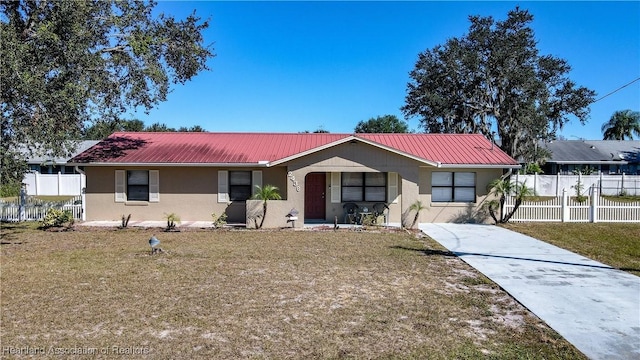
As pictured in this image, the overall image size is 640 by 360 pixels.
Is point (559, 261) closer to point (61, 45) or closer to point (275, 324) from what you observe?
point (275, 324)

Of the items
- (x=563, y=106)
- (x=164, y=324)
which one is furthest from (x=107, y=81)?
(x=563, y=106)

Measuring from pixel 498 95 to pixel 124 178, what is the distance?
27.8 m

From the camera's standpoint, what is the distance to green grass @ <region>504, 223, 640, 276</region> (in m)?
10.4

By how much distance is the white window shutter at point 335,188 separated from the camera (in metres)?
16.5

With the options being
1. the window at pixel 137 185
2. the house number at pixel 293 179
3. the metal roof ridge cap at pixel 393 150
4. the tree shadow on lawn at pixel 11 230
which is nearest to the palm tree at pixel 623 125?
the metal roof ridge cap at pixel 393 150

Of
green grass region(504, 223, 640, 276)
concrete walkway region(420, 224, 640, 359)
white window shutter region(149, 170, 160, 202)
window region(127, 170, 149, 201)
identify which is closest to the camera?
concrete walkway region(420, 224, 640, 359)

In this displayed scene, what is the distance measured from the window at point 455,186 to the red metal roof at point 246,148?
2.08ft

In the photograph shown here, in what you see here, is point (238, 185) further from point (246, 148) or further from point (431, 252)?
point (431, 252)

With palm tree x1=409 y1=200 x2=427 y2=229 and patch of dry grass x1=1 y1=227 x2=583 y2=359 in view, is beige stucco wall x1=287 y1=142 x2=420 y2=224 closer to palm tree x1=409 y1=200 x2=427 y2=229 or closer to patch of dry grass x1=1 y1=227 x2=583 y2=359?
palm tree x1=409 y1=200 x2=427 y2=229

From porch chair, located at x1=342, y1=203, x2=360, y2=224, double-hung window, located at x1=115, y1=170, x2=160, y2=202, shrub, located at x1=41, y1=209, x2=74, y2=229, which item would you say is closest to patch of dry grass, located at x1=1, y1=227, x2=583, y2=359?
shrub, located at x1=41, y1=209, x2=74, y2=229

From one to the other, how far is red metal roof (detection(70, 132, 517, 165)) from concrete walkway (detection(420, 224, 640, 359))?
17.0 ft

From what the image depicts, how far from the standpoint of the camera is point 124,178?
666 inches

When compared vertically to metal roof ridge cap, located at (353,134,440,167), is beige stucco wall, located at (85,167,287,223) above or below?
below

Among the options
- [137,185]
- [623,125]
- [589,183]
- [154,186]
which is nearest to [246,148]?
[154,186]
